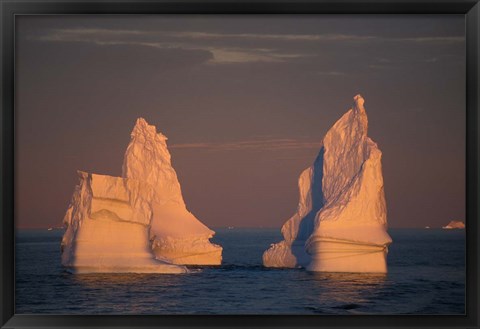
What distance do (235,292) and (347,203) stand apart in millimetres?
2234

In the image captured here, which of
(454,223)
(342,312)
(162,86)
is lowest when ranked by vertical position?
(342,312)

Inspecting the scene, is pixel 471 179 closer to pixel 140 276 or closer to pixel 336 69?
pixel 336 69

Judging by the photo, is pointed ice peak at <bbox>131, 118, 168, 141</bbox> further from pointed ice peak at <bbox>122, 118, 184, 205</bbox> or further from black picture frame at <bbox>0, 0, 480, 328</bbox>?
black picture frame at <bbox>0, 0, 480, 328</bbox>

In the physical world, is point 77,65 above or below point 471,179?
above

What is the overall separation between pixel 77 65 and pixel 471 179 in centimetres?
474

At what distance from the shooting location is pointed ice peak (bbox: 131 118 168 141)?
47.6 ft

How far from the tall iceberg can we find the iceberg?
159 centimetres

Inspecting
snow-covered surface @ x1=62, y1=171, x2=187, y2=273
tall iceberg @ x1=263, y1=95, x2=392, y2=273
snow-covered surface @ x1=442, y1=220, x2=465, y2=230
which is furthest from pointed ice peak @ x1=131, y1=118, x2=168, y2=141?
snow-covered surface @ x1=442, y1=220, x2=465, y2=230

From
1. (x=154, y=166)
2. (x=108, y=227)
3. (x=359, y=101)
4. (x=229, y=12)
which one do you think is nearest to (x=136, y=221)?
(x=108, y=227)

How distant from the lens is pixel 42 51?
1210 centimetres

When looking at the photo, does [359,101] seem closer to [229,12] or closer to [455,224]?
[455,224]

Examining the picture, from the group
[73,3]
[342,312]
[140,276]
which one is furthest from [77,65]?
[342,312]

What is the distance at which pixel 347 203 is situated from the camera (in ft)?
48.8

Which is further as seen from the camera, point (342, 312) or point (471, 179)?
point (342, 312)
